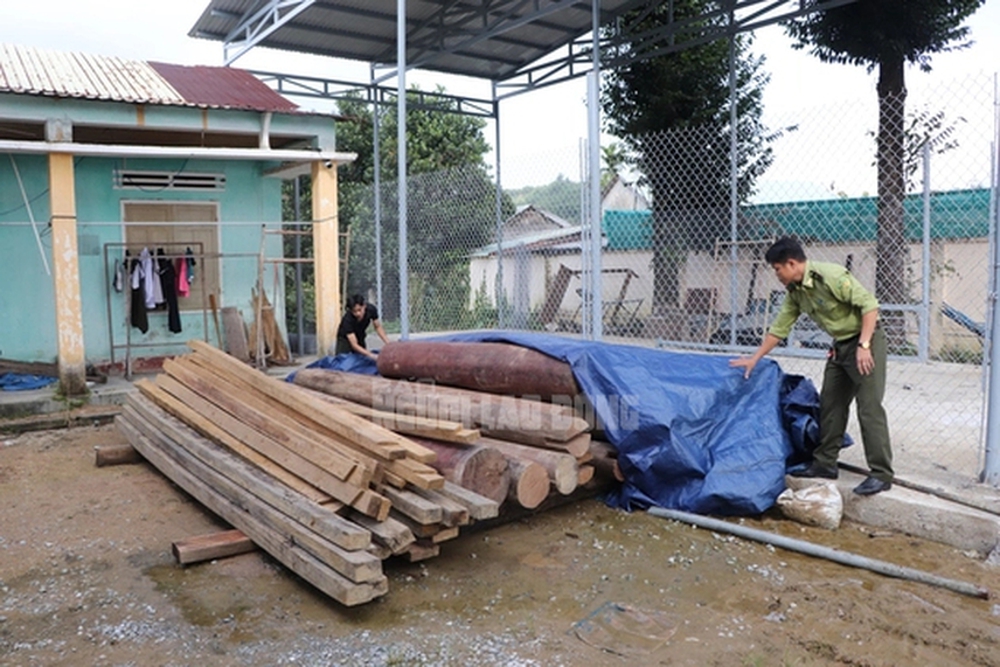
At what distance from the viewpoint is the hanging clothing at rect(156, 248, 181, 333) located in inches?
418

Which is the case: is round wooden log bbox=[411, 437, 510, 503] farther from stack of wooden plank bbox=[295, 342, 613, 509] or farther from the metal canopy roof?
the metal canopy roof

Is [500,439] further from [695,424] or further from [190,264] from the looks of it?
[190,264]

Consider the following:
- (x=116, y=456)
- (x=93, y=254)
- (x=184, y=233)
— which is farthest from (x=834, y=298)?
(x=93, y=254)

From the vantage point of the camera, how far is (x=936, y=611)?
368 centimetres

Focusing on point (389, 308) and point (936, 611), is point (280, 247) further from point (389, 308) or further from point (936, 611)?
point (936, 611)

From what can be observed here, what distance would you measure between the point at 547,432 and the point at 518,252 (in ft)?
24.6

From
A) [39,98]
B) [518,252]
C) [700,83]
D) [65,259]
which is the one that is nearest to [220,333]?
[65,259]

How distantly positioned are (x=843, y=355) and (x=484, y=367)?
248 centimetres

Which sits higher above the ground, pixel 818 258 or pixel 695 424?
pixel 818 258

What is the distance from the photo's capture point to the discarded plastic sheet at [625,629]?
3439 mm

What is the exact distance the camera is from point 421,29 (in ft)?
43.4

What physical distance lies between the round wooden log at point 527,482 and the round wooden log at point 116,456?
3.90 metres

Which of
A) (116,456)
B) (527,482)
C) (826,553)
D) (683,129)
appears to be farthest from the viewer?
(683,129)

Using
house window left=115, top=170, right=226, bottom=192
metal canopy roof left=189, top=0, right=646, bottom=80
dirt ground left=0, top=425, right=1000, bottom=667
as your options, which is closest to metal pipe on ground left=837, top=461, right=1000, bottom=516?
dirt ground left=0, top=425, right=1000, bottom=667
